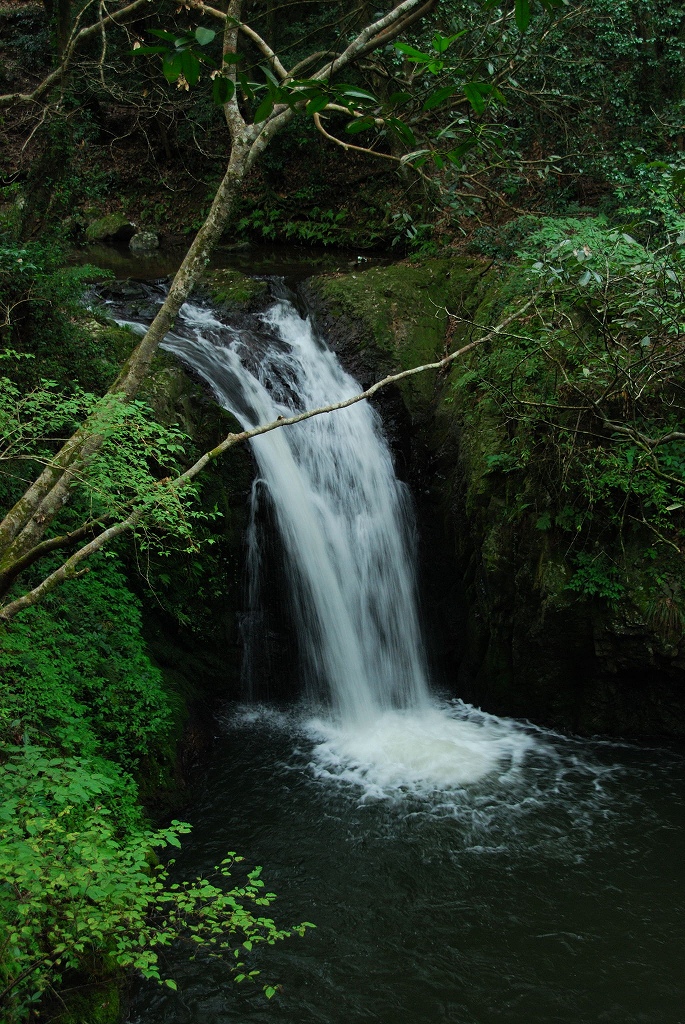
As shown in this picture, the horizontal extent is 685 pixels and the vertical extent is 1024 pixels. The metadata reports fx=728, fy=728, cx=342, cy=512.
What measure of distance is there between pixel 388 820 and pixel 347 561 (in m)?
3.02

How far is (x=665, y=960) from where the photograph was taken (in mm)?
4656

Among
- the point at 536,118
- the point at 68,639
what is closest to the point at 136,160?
the point at 536,118

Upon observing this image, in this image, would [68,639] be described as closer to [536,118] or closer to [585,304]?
[585,304]

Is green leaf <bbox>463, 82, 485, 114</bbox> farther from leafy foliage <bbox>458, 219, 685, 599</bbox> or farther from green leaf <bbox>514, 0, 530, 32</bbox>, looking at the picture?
leafy foliage <bbox>458, 219, 685, 599</bbox>

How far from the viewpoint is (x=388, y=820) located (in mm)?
6043

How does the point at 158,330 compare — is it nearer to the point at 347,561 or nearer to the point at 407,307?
the point at 347,561

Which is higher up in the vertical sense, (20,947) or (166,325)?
(166,325)

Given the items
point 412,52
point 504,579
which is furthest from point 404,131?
point 504,579

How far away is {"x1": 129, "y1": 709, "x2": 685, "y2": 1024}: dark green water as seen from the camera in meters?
4.41

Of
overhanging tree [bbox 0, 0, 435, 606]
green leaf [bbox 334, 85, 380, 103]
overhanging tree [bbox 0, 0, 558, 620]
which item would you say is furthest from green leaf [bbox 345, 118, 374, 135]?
overhanging tree [bbox 0, 0, 435, 606]

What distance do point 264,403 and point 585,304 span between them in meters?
3.70

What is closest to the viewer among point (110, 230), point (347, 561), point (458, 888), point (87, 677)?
point (458, 888)

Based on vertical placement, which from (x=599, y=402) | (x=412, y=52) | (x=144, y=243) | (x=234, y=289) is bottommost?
(x=599, y=402)

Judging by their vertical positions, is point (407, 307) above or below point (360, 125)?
above
